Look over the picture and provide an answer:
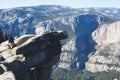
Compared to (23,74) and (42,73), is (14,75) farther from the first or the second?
(42,73)

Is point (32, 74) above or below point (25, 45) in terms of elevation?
below

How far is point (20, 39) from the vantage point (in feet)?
305

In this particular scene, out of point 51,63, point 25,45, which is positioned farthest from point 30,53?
point 51,63

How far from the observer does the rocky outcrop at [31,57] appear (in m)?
84.1

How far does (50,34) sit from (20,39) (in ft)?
27.2

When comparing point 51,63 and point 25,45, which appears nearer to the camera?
point 25,45

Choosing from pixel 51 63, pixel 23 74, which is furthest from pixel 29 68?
pixel 51 63

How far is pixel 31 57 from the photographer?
88062mm

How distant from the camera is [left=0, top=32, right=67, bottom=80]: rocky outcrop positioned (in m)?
84.1

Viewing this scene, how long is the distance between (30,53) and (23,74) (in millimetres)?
5751

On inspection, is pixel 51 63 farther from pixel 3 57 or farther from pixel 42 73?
pixel 3 57

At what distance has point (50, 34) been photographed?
93188mm

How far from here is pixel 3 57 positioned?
87125 millimetres

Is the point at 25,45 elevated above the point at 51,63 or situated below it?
above
